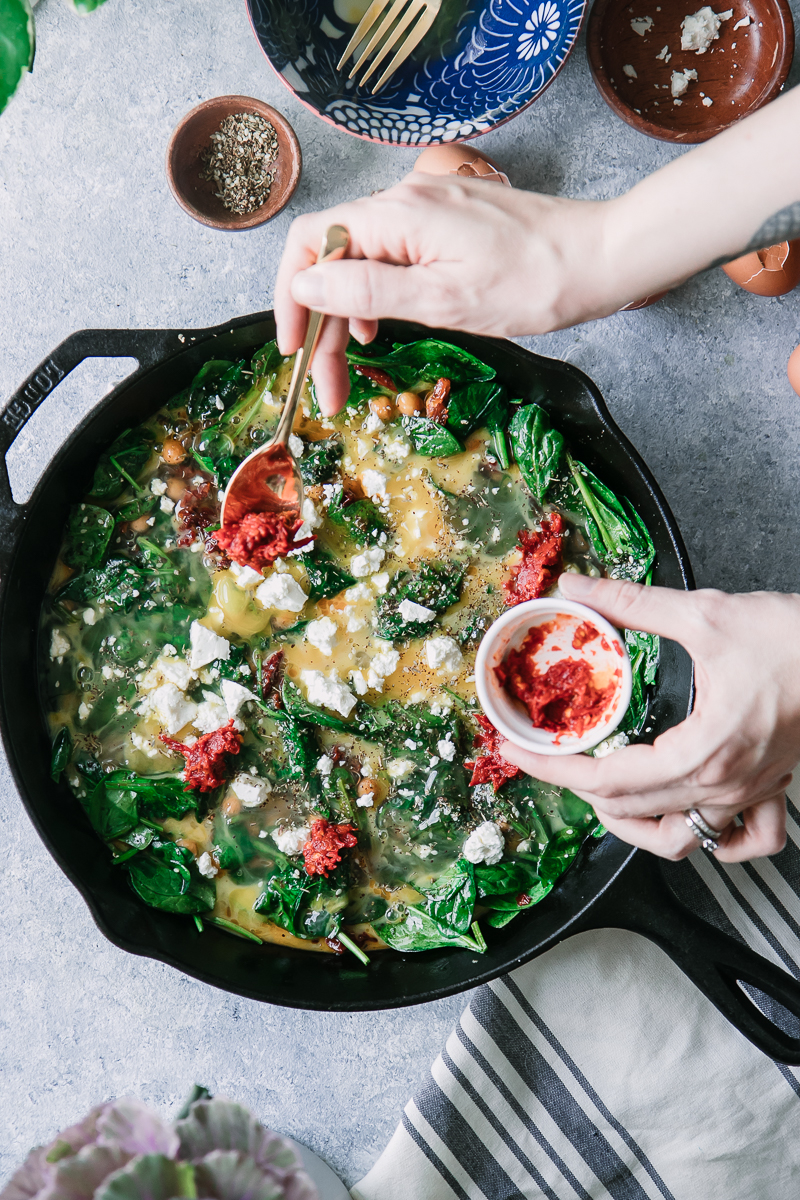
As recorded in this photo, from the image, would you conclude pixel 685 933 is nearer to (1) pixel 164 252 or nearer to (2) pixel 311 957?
(2) pixel 311 957

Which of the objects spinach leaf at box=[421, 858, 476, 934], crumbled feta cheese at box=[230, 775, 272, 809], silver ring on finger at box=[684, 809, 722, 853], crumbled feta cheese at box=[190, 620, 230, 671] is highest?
crumbled feta cheese at box=[190, 620, 230, 671]

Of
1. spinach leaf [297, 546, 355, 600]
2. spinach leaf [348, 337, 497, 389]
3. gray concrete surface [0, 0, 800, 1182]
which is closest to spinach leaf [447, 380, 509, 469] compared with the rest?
spinach leaf [348, 337, 497, 389]

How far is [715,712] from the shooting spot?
1.94m

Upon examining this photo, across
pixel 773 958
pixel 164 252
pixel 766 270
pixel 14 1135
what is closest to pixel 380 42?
pixel 164 252

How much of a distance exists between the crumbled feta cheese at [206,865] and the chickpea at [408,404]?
4.58 ft

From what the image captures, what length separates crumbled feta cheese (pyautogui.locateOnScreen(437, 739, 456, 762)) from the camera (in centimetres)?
255

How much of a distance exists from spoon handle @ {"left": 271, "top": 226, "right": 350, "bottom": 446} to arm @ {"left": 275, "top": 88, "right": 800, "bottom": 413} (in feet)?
0.10

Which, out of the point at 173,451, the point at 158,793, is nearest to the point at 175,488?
the point at 173,451

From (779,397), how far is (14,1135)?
3.36m

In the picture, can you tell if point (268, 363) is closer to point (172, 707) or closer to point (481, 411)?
point (481, 411)

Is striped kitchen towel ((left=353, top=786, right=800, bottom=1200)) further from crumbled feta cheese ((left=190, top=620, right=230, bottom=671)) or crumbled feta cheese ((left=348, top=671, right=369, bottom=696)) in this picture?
crumbled feta cheese ((left=190, top=620, right=230, bottom=671))

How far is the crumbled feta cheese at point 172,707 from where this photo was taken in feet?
8.36

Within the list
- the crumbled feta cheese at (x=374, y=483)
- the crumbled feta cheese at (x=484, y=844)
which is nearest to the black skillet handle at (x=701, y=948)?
the crumbled feta cheese at (x=484, y=844)

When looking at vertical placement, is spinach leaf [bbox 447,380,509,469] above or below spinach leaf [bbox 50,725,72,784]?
above
